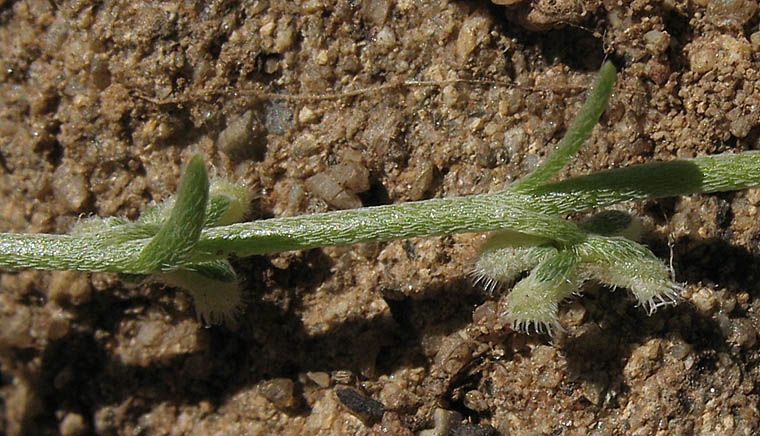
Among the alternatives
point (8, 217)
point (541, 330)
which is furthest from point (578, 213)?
point (8, 217)

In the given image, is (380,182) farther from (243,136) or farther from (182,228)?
(182,228)

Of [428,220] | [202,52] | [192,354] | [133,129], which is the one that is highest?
[202,52]

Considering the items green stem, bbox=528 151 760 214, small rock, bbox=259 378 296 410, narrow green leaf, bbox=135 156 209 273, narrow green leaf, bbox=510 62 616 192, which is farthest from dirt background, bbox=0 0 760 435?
narrow green leaf, bbox=135 156 209 273

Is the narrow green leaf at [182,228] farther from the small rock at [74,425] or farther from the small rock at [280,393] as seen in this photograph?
the small rock at [74,425]

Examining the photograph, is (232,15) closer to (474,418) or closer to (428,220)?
(428,220)

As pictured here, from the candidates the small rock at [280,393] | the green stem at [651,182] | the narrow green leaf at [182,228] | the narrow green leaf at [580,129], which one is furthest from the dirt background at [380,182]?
the narrow green leaf at [182,228]

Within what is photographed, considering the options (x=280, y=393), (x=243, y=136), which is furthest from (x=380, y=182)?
(x=280, y=393)

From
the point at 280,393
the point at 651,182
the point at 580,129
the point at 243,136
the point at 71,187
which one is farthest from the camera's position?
the point at 71,187

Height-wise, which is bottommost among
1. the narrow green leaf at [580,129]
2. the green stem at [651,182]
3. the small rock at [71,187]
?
the green stem at [651,182]
